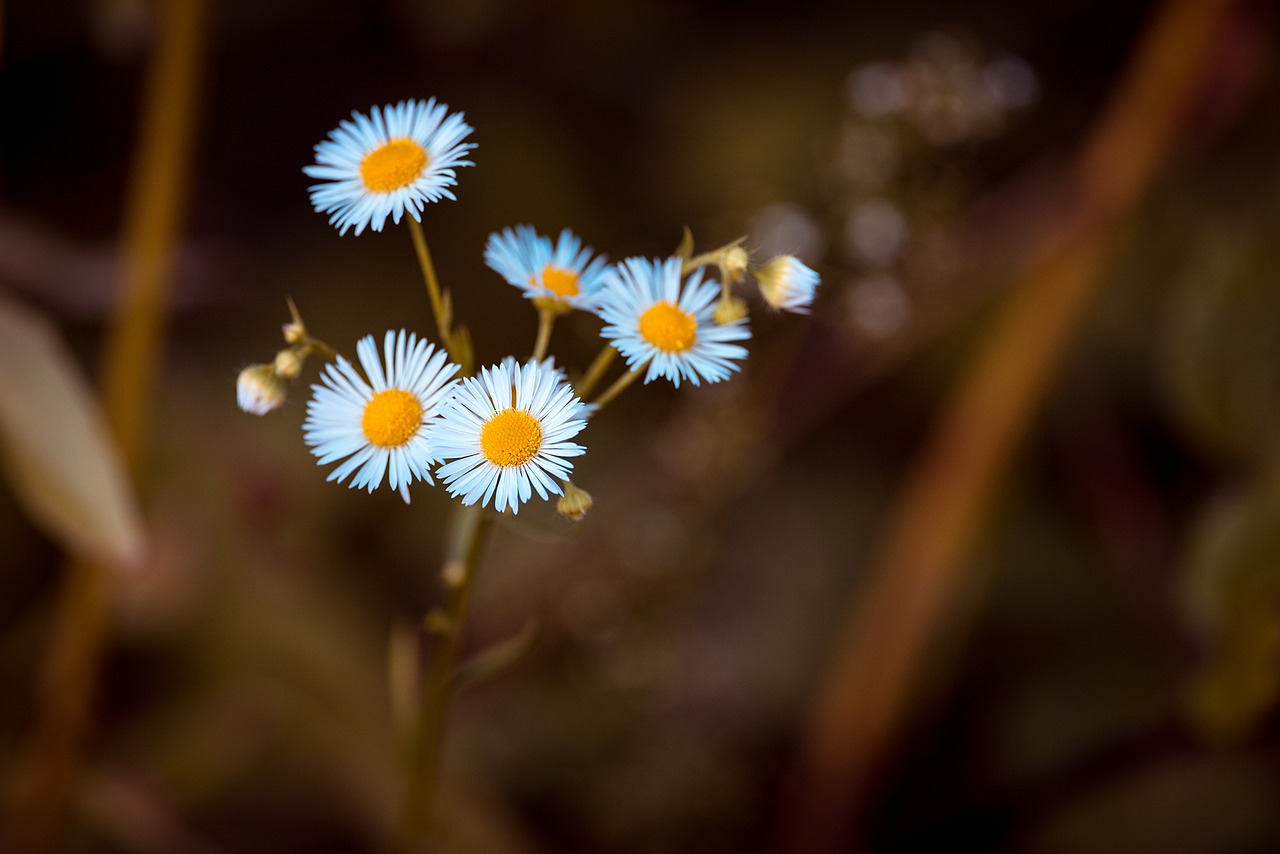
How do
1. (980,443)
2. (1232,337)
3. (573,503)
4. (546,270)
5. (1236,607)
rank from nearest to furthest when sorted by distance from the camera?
(573,503), (546,270), (1236,607), (1232,337), (980,443)

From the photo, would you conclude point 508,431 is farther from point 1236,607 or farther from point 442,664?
point 1236,607

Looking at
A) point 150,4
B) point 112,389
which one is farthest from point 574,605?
point 150,4

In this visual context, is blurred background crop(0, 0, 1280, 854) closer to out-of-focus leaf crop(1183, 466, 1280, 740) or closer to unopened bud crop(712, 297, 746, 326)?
out-of-focus leaf crop(1183, 466, 1280, 740)

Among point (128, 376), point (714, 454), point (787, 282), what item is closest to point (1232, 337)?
point (714, 454)

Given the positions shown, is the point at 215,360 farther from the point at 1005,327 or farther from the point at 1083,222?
the point at 1083,222

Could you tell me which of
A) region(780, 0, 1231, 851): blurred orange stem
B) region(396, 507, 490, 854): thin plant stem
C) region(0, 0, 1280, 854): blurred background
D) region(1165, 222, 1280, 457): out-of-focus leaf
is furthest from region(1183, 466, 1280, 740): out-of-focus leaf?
region(396, 507, 490, 854): thin plant stem

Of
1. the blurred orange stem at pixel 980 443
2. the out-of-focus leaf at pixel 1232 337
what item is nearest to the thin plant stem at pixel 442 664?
the blurred orange stem at pixel 980 443

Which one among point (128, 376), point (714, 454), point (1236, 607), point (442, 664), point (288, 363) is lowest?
point (442, 664)
